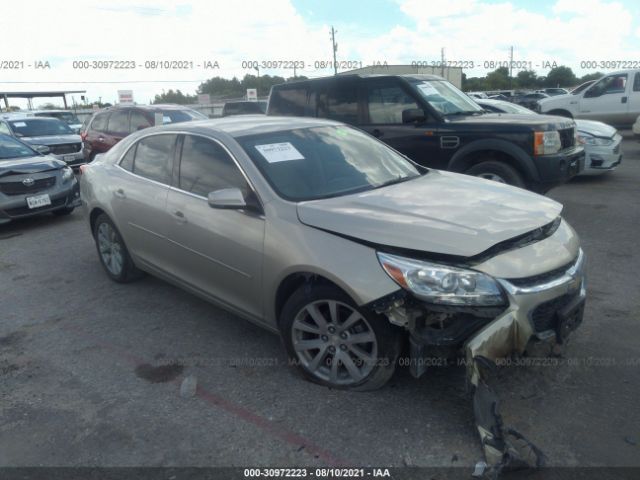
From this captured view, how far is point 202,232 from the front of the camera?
3834 mm

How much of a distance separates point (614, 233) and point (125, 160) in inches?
217

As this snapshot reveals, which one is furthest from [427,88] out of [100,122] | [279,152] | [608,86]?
[608,86]

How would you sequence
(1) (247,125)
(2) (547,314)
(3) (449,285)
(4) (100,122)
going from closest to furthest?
(3) (449,285) → (2) (547,314) → (1) (247,125) → (4) (100,122)

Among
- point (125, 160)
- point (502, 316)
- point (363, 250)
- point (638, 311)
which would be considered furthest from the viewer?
point (125, 160)

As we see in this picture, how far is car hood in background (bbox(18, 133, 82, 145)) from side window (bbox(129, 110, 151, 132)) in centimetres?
297

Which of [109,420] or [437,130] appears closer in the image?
[109,420]

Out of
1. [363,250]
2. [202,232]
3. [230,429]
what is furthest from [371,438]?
[202,232]

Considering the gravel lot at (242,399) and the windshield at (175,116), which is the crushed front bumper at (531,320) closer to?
the gravel lot at (242,399)

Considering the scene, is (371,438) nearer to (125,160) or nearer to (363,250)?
(363,250)

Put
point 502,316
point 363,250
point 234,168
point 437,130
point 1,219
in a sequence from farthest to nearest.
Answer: point 1,219 < point 437,130 < point 234,168 < point 363,250 < point 502,316

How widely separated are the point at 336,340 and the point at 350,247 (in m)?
0.58

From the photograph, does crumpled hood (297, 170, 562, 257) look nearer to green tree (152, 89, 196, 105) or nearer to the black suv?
the black suv

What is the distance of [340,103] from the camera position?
7473 millimetres

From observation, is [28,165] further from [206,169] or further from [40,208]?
[206,169]
